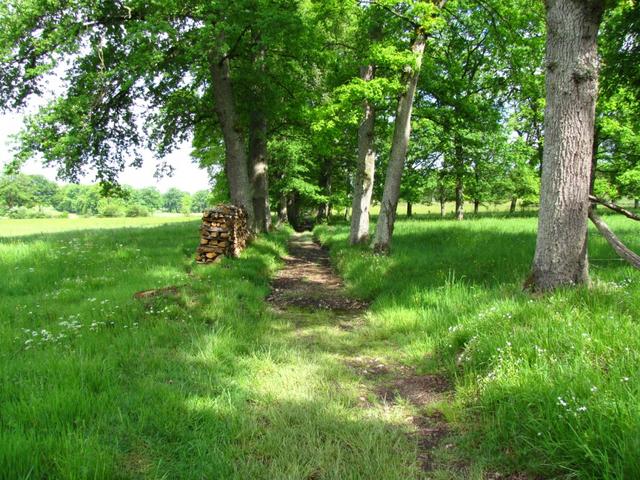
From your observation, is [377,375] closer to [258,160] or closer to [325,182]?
[258,160]

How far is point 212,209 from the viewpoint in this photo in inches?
464

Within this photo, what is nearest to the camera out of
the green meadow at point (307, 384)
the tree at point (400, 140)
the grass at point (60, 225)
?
the green meadow at point (307, 384)

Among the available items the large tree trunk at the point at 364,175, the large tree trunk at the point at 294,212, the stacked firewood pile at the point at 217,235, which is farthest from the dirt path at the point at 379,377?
the large tree trunk at the point at 294,212

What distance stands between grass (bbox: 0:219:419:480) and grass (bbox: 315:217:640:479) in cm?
80

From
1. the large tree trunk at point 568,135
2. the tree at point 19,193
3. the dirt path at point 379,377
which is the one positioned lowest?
the dirt path at point 379,377

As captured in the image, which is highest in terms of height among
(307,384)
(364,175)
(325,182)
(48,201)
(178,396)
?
(48,201)

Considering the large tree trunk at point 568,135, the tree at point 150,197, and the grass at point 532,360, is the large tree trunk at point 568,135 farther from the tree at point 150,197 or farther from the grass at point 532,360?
the tree at point 150,197

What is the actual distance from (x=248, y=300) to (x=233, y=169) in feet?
27.3

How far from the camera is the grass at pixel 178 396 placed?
9.36 ft

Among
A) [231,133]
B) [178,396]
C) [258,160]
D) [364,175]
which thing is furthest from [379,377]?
[258,160]

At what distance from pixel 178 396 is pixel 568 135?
5.98 metres

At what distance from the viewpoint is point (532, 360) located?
12.2 feet

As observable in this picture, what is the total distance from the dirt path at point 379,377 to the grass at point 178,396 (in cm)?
16

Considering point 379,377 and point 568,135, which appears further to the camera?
point 568,135
